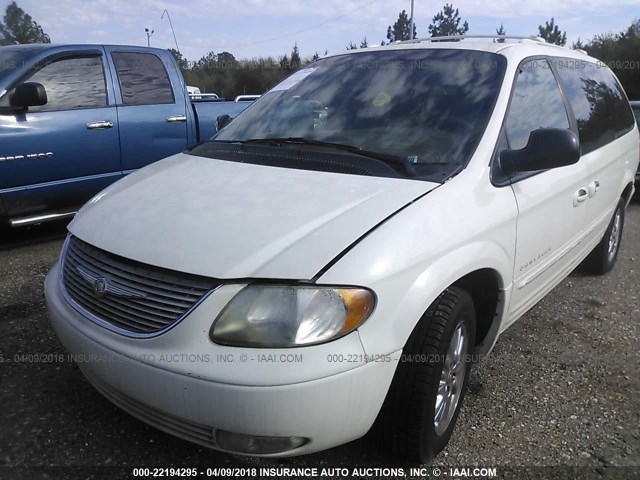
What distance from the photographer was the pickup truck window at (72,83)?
4758mm

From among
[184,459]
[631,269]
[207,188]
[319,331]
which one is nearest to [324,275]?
[319,331]

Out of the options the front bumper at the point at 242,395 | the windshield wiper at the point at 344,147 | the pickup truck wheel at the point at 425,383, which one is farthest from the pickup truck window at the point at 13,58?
the pickup truck wheel at the point at 425,383

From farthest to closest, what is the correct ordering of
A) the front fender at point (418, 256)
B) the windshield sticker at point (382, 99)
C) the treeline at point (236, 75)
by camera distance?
the treeline at point (236, 75), the windshield sticker at point (382, 99), the front fender at point (418, 256)

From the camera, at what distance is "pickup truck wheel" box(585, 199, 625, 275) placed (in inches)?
175

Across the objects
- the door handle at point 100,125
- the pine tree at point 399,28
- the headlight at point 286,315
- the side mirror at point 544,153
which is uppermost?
the pine tree at point 399,28

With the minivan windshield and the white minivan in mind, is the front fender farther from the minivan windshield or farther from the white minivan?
the minivan windshield

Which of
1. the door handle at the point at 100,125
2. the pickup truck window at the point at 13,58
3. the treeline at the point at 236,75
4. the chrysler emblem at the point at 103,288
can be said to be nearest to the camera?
the chrysler emblem at the point at 103,288

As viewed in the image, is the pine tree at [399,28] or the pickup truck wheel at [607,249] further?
the pine tree at [399,28]

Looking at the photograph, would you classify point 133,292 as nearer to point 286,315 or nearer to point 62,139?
point 286,315

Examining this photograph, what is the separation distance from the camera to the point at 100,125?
195 inches

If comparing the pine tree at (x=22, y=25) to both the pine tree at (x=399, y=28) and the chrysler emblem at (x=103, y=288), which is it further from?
the chrysler emblem at (x=103, y=288)

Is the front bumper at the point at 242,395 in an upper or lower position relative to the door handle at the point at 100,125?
lower

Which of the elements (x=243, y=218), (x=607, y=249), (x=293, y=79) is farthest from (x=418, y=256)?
(x=607, y=249)

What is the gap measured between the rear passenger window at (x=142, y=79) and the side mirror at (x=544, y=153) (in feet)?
13.3
